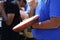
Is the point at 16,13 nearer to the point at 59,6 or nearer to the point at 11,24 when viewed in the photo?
the point at 11,24

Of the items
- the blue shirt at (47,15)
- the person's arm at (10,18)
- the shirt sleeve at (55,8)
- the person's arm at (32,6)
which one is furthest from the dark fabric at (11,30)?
the shirt sleeve at (55,8)

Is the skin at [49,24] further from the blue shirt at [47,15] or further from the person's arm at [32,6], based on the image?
the person's arm at [32,6]

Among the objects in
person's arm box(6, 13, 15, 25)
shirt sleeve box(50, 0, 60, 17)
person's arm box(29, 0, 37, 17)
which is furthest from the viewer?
person's arm box(6, 13, 15, 25)

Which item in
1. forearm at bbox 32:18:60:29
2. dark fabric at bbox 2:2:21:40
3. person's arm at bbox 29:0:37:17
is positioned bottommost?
dark fabric at bbox 2:2:21:40

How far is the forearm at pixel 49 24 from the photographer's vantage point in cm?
138

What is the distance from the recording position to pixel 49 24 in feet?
4.59

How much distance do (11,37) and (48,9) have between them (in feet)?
3.35

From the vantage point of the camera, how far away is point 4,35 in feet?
7.66

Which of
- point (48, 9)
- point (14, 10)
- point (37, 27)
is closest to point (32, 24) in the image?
point (37, 27)

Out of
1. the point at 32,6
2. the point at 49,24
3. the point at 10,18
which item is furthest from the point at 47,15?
the point at 10,18

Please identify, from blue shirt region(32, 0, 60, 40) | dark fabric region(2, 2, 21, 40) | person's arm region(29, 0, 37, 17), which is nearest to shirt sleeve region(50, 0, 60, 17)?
blue shirt region(32, 0, 60, 40)

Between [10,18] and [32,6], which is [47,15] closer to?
[32,6]

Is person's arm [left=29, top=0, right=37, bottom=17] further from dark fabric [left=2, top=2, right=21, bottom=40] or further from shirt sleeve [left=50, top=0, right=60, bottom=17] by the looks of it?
dark fabric [left=2, top=2, right=21, bottom=40]

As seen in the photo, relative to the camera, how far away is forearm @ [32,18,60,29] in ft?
4.52
